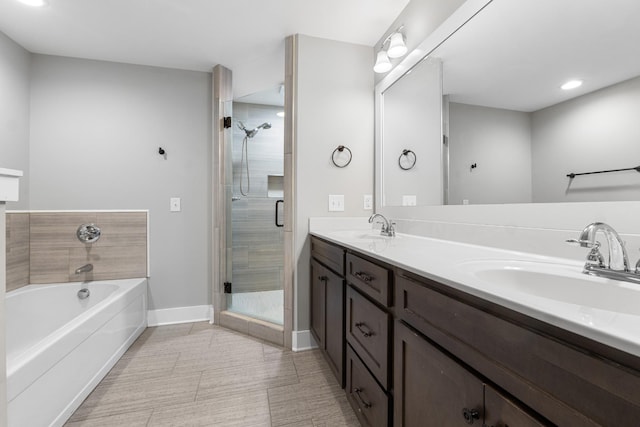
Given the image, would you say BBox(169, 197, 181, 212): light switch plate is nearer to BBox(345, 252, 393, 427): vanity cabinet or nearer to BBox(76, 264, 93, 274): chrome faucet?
BBox(76, 264, 93, 274): chrome faucet

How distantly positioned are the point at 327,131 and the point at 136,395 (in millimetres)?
2034

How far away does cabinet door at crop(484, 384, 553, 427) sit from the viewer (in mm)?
509

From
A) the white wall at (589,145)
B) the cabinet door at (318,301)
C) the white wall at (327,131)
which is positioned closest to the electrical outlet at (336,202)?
the white wall at (327,131)

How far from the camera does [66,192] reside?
2.38 m

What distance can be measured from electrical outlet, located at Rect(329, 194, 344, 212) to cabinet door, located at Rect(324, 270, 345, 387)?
604mm

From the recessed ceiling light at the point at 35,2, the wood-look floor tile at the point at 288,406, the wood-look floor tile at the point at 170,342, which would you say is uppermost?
the recessed ceiling light at the point at 35,2

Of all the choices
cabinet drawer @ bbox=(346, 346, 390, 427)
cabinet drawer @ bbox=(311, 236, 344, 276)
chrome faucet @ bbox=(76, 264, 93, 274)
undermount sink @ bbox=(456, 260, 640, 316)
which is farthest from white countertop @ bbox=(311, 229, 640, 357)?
chrome faucet @ bbox=(76, 264, 93, 274)

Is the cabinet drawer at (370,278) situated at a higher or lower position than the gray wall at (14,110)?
lower

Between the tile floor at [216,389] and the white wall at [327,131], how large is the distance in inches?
15.8

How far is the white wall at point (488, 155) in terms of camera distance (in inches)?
45.0

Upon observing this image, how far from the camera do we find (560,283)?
81cm

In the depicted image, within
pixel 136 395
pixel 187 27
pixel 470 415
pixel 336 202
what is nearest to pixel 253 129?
pixel 187 27

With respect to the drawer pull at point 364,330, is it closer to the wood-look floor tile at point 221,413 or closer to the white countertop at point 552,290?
the white countertop at point 552,290

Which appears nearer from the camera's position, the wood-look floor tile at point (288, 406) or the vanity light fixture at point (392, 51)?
the wood-look floor tile at point (288, 406)
